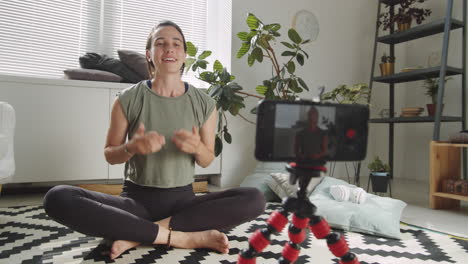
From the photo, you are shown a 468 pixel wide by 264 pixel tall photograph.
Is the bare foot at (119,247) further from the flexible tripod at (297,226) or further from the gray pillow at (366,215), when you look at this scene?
the gray pillow at (366,215)

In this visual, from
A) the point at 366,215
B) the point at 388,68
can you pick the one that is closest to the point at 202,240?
the point at 366,215

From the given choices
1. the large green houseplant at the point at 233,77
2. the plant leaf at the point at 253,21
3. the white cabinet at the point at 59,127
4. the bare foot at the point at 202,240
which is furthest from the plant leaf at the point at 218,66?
the bare foot at the point at 202,240

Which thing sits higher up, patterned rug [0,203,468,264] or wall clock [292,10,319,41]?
wall clock [292,10,319,41]

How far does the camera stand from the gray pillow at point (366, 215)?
1.49 meters

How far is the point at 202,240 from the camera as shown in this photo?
4.06 feet

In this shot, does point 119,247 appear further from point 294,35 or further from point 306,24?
point 306,24

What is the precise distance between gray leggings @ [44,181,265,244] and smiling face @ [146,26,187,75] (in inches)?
17.7

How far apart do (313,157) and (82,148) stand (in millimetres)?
2052

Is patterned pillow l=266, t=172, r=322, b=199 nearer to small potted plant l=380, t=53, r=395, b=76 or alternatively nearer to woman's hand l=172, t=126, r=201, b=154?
woman's hand l=172, t=126, r=201, b=154

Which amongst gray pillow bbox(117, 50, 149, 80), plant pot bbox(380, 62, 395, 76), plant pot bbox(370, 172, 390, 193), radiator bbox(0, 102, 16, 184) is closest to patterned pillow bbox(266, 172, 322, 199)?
plant pot bbox(370, 172, 390, 193)

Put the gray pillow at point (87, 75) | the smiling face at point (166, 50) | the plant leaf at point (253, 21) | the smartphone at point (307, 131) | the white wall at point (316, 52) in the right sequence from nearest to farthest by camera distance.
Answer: the smartphone at point (307, 131) < the smiling face at point (166, 50) < the gray pillow at point (87, 75) < the plant leaf at point (253, 21) < the white wall at point (316, 52)

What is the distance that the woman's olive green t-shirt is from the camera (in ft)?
4.07

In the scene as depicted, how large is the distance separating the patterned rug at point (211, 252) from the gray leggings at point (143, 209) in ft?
0.28

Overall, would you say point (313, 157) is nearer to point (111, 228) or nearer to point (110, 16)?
point (111, 228)
